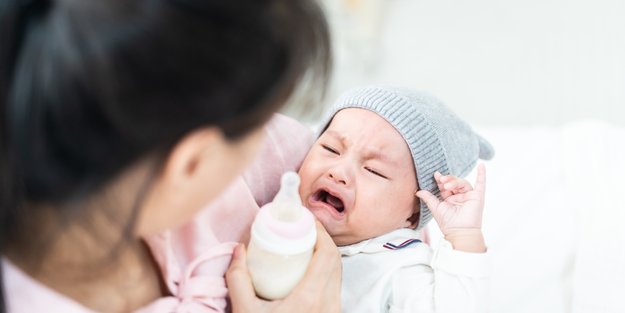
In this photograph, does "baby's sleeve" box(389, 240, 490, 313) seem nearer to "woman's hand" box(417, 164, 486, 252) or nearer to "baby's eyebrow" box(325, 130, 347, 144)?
"woman's hand" box(417, 164, 486, 252)

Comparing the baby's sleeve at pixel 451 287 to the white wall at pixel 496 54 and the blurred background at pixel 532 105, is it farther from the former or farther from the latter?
the white wall at pixel 496 54

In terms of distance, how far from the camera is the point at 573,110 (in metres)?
2.15

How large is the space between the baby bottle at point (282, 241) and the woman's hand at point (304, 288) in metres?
0.01

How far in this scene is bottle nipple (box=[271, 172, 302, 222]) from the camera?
73cm

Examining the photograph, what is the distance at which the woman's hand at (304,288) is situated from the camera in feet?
2.53

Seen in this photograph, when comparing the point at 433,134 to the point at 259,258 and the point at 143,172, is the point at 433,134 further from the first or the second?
the point at 143,172

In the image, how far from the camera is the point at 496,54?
2.35 m

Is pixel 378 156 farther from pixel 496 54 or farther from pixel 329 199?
pixel 496 54

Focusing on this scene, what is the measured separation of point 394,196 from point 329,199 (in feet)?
0.36

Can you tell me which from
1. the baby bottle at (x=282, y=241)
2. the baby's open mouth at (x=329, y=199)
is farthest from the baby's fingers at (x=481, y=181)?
the baby bottle at (x=282, y=241)

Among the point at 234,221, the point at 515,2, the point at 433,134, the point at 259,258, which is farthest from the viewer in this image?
the point at 515,2

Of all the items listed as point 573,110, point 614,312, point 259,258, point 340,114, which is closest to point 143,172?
point 259,258

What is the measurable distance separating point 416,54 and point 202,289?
5.81 ft

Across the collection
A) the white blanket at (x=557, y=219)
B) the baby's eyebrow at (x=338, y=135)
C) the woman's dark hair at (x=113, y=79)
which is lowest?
the white blanket at (x=557, y=219)
